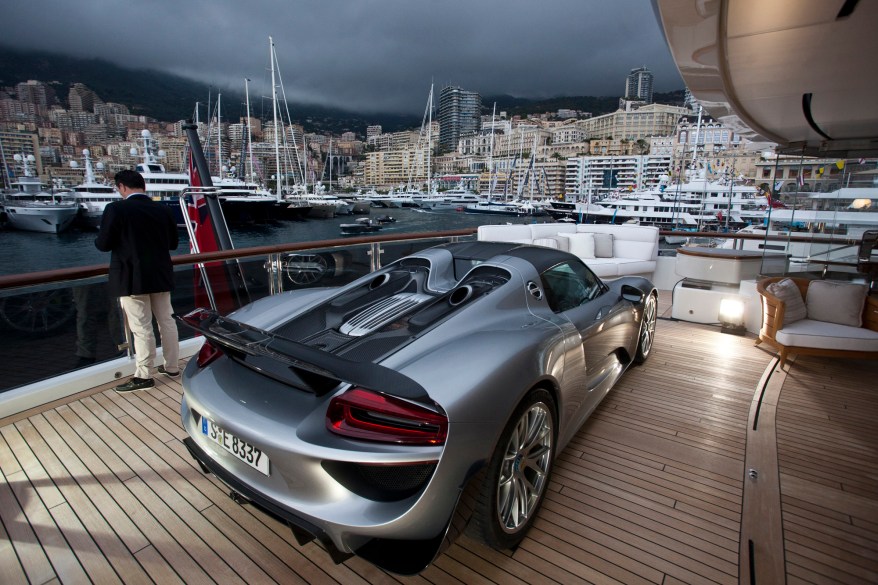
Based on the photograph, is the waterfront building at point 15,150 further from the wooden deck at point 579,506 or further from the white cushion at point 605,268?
the white cushion at point 605,268

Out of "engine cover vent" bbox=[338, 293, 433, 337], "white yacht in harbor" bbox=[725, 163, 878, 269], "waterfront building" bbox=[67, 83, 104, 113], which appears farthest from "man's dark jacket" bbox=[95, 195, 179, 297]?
"waterfront building" bbox=[67, 83, 104, 113]

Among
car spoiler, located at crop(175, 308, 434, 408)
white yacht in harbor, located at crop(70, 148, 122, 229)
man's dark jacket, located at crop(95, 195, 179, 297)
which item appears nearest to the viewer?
car spoiler, located at crop(175, 308, 434, 408)

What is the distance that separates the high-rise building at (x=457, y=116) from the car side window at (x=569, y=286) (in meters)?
96.2

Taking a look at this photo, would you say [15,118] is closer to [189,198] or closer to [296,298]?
[189,198]

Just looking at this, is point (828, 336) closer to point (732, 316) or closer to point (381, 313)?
point (732, 316)

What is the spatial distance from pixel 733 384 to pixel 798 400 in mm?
378

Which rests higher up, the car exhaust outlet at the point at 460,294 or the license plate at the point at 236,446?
the car exhaust outlet at the point at 460,294

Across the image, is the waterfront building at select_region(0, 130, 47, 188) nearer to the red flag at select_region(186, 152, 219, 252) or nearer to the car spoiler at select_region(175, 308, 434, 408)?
the red flag at select_region(186, 152, 219, 252)

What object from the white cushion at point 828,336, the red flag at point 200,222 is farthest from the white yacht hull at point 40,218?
the white cushion at point 828,336

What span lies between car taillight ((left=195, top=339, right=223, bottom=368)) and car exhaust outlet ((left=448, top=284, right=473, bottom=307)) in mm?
960

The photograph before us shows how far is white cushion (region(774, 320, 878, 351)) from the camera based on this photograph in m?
3.33

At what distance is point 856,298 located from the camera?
11.9 ft

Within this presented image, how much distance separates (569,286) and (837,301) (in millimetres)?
3000

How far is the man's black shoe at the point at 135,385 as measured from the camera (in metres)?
2.98
